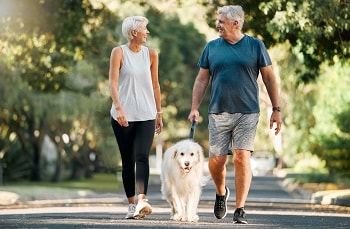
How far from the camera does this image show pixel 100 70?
47.0 meters

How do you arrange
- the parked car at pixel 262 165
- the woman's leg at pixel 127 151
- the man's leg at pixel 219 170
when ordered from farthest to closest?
the parked car at pixel 262 165 < the woman's leg at pixel 127 151 < the man's leg at pixel 219 170

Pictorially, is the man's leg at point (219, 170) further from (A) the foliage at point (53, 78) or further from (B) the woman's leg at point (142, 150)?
(A) the foliage at point (53, 78)

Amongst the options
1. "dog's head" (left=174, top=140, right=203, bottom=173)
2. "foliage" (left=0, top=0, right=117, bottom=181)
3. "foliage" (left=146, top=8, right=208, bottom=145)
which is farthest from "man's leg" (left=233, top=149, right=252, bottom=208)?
"foliage" (left=146, top=8, right=208, bottom=145)

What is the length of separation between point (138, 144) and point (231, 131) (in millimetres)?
1057

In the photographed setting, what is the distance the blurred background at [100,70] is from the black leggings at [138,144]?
27.2 ft

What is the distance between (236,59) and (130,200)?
2044 mm

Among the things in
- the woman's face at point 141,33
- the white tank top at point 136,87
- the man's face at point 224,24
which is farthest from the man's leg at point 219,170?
the woman's face at point 141,33

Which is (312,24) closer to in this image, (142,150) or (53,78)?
(142,150)

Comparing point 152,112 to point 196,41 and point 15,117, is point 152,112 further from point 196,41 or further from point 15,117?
point 196,41

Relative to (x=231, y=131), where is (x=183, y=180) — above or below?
below

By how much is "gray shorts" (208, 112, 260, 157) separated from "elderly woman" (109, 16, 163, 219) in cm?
73

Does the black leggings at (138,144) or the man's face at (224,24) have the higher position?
the man's face at (224,24)

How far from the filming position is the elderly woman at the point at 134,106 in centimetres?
1379

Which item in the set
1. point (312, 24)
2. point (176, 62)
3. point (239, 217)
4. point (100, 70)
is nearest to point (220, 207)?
point (239, 217)
